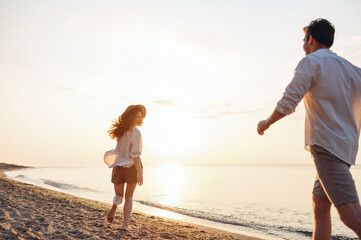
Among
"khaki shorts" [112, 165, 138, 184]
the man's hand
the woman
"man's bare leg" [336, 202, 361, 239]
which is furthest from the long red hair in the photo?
"man's bare leg" [336, 202, 361, 239]

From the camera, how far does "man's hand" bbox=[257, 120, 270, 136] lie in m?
2.50

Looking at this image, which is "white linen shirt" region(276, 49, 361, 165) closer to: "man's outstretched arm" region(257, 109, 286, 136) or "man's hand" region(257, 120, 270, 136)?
"man's outstretched arm" region(257, 109, 286, 136)

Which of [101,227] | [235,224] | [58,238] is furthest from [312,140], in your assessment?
[235,224]

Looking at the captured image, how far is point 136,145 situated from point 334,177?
12.3 feet

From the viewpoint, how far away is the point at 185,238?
6.33 m

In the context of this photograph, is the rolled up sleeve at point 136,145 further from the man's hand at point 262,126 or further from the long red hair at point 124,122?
the man's hand at point 262,126

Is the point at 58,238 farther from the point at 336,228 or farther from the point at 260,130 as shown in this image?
the point at 336,228

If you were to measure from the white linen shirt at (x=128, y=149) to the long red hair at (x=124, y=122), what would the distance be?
0.08 meters

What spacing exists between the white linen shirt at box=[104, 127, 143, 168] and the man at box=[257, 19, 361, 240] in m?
3.33

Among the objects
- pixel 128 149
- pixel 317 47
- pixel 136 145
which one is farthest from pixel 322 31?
pixel 128 149

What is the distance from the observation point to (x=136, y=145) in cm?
550

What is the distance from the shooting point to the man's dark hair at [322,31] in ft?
8.53

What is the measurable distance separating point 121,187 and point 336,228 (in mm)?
9241

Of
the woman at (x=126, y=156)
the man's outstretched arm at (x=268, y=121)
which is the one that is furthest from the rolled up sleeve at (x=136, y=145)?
the man's outstretched arm at (x=268, y=121)
